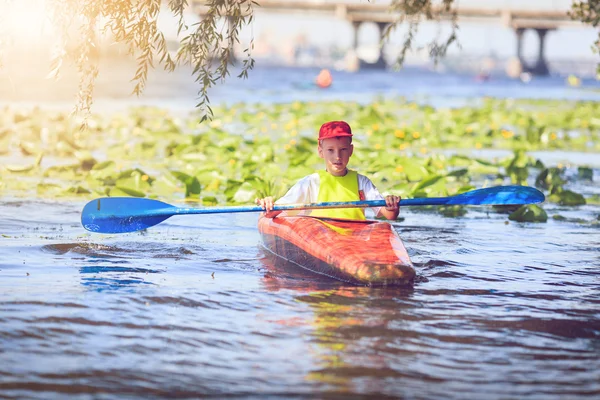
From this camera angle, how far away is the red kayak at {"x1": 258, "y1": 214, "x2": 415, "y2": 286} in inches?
267

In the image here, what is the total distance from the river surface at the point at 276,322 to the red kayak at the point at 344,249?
10 centimetres

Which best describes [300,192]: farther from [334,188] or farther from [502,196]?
[502,196]

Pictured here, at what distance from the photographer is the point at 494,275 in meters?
7.57

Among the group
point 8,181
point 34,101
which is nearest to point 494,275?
point 8,181

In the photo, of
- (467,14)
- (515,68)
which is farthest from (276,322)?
(515,68)

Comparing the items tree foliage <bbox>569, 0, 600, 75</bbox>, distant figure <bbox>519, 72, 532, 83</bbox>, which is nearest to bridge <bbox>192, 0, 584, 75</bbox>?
distant figure <bbox>519, 72, 532, 83</bbox>

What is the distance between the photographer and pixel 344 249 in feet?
23.1

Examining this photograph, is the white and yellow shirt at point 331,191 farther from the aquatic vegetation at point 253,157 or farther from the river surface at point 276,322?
the aquatic vegetation at point 253,157

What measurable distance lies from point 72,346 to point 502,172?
1011 cm

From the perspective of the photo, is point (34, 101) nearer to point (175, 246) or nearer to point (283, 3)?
point (175, 246)

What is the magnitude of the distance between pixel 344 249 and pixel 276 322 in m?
1.34

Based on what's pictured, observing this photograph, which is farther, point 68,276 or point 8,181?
point 8,181

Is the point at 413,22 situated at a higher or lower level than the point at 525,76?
lower

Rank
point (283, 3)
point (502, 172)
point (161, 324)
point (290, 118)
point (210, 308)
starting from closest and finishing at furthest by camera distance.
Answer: point (161, 324) → point (210, 308) → point (502, 172) → point (290, 118) → point (283, 3)
